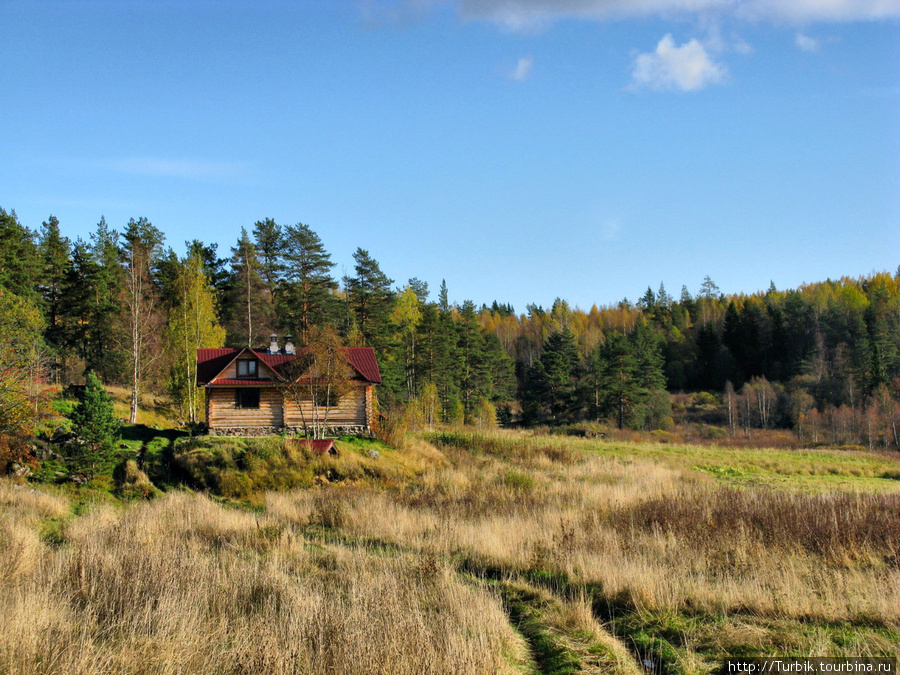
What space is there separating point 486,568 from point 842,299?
101m

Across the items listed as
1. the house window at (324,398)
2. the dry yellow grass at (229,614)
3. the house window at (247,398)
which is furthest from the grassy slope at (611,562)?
the house window at (247,398)

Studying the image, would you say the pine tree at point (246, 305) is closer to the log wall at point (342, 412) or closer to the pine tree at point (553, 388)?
the log wall at point (342, 412)

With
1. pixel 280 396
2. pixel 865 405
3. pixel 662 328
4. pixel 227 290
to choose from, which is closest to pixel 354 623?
pixel 280 396

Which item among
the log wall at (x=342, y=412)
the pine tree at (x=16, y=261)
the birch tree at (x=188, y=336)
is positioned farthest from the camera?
the pine tree at (x=16, y=261)

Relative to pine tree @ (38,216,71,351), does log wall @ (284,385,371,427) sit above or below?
below

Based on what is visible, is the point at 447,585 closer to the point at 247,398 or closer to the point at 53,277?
the point at 247,398

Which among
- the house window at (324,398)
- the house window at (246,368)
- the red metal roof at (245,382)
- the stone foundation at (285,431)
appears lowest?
the stone foundation at (285,431)

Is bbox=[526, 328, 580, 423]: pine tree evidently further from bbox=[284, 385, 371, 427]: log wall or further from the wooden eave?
the wooden eave

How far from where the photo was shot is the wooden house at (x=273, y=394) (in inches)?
1168

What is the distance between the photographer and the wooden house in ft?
97.3

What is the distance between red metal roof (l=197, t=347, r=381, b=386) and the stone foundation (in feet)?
8.29

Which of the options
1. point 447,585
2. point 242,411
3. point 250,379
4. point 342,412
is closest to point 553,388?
point 342,412

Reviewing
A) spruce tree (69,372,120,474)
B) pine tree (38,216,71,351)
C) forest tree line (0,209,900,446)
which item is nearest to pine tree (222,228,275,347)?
forest tree line (0,209,900,446)

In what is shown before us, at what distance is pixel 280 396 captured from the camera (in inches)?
1224
